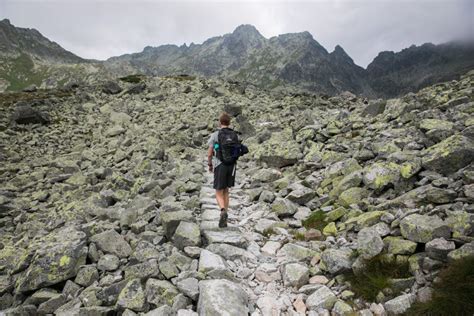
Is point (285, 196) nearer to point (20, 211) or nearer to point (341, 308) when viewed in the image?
point (341, 308)

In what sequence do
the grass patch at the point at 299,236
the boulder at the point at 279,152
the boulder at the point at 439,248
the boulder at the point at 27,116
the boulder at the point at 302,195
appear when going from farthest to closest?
the boulder at the point at 27,116, the boulder at the point at 279,152, the boulder at the point at 302,195, the grass patch at the point at 299,236, the boulder at the point at 439,248

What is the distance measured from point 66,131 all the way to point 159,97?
13373 millimetres

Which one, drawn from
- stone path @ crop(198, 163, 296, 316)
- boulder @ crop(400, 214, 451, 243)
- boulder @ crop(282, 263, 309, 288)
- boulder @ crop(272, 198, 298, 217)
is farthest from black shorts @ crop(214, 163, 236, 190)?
boulder @ crop(400, 214, 451, 243)

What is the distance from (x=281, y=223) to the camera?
32.6 feet

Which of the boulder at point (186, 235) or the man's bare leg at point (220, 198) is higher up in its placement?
the man's bare leg at point (220, 198)

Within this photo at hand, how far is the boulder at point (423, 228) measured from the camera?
19.9 ft

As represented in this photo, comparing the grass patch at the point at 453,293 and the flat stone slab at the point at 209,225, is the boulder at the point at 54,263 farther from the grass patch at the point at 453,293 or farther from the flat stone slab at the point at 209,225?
the grass patch at the point at 453,293

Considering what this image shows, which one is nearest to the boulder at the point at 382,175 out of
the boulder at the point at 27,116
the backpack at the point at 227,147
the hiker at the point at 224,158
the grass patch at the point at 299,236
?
the grass patch at the point at 299,236

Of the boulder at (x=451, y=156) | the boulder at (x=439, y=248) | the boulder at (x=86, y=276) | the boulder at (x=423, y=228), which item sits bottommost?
the boulder at (x=86, y=276)

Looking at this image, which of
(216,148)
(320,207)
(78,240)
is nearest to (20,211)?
(78,240)

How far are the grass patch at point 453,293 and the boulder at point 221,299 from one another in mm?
3019

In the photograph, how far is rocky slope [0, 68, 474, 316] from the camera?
6121 millimetres

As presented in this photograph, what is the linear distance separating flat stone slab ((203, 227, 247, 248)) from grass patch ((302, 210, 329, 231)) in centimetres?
222

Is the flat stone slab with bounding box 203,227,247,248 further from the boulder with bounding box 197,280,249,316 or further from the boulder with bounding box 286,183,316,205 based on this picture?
the boulder with bounding box 286,183,316,205
